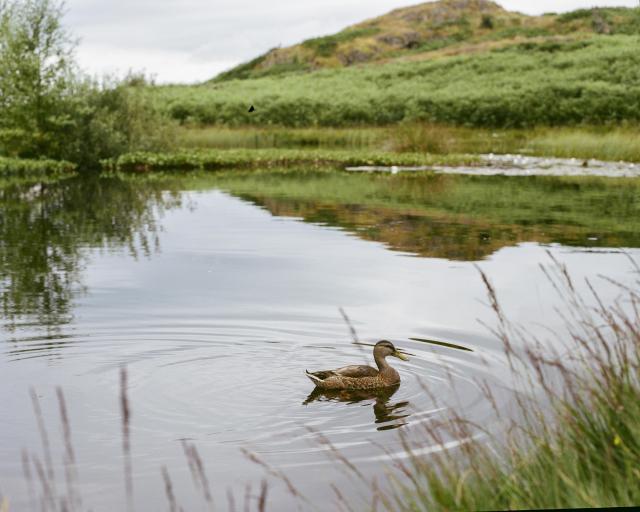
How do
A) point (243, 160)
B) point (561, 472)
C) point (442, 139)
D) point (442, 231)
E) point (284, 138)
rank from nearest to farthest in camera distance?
point (561, 472), point (442, 231), point (243, 160), point (442, 139), point (284, 138)

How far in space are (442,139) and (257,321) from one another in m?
28.9

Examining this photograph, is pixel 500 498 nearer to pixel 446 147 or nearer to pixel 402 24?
pixel 446 147

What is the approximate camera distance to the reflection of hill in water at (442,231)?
14617 millimetres

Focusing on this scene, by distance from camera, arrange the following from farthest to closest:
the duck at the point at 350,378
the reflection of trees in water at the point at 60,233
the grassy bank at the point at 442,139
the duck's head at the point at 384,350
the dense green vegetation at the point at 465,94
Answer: the dense green vegetation at the point at 465,94 < the grassy bank at the point at 442,139 < the reflection of trees in water at the point at 60,233 < the duck's head at the point at 384,350 < the duck at the point at 350,378

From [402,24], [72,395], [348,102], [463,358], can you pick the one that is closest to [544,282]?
[463,358]

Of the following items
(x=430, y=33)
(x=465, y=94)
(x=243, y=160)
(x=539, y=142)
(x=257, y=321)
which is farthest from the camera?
(x=430, y=33)

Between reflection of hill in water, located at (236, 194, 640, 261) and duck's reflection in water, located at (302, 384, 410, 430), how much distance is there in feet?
19.8

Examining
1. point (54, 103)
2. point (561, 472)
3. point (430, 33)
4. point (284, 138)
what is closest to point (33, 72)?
point (54, 103)

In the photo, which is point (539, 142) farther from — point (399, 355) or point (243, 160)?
point (399, 355)

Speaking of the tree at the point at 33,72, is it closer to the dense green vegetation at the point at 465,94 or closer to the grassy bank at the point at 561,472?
the dense green vegetation at the point at 465,94

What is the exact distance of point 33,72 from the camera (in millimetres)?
33531

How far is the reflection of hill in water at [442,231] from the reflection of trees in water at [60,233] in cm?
318

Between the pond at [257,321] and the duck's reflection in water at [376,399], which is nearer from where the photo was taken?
the pond at [257,321]

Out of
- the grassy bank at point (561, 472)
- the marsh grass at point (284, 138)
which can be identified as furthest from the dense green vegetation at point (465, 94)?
the grassy bank at point (561, 472)
